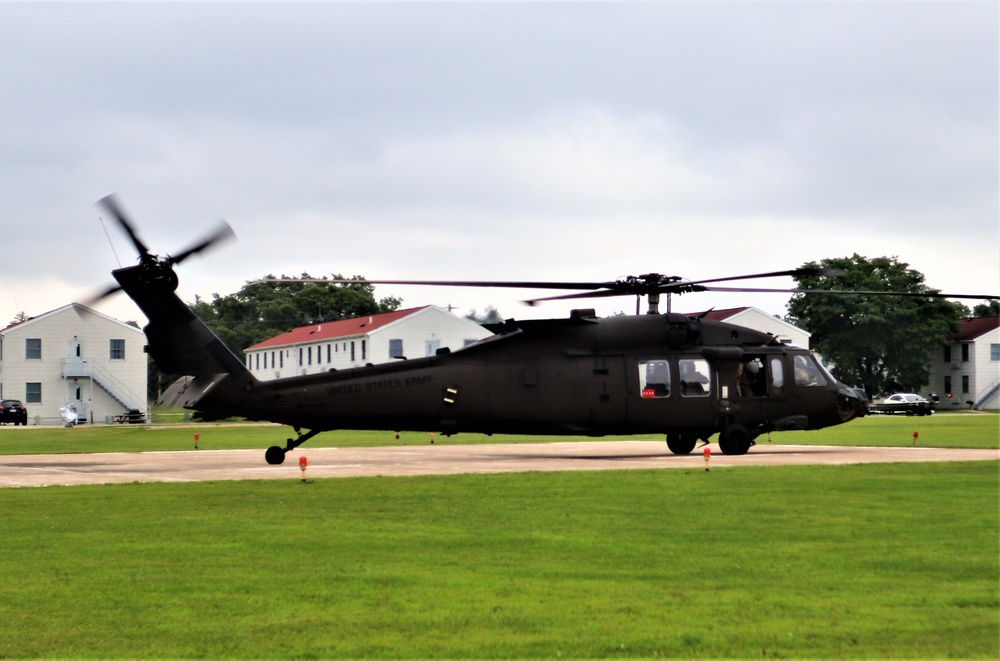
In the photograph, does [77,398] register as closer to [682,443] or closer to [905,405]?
[905,405]

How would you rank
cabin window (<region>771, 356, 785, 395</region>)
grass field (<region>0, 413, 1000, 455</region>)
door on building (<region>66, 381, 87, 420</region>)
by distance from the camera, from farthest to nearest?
door on building (<region>66, 381, 87, 420</region>) → grass field (<region>0, 413, 1000, 455</region>) → cabin window (<region>771, 356, 785, 395</region>)

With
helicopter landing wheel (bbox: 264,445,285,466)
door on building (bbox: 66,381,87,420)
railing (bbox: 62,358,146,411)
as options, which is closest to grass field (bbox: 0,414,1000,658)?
helicopter landing wheel (bbox: 264,445,285,466)

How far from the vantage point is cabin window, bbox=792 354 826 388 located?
101 feet

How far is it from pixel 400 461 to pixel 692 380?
846 cm

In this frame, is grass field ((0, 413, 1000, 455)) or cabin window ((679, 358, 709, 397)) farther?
grass field ((0, 413, 1000, 455))

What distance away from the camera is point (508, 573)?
40.9ft

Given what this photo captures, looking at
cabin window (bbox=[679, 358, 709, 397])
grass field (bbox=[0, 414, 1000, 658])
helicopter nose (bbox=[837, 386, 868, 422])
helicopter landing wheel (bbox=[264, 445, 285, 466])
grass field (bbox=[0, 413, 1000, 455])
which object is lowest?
grass field (bbox=[0, 413, 1000, 455])

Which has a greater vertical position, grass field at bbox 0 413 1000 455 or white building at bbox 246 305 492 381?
white building at bbox 246 305 492 381

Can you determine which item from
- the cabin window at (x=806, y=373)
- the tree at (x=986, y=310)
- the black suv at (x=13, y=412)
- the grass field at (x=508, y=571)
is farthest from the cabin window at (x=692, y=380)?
the tree at (x=986, y=310)

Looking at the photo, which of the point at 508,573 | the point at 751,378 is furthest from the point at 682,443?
the point at 508,573

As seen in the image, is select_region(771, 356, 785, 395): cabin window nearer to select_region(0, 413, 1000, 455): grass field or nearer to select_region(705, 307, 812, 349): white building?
select_region(0, 413, 1000, 455): grass field

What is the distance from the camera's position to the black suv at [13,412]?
80312 millimetres

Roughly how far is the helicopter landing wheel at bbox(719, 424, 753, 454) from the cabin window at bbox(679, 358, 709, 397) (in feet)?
4.01

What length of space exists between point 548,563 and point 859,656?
4829 mm
